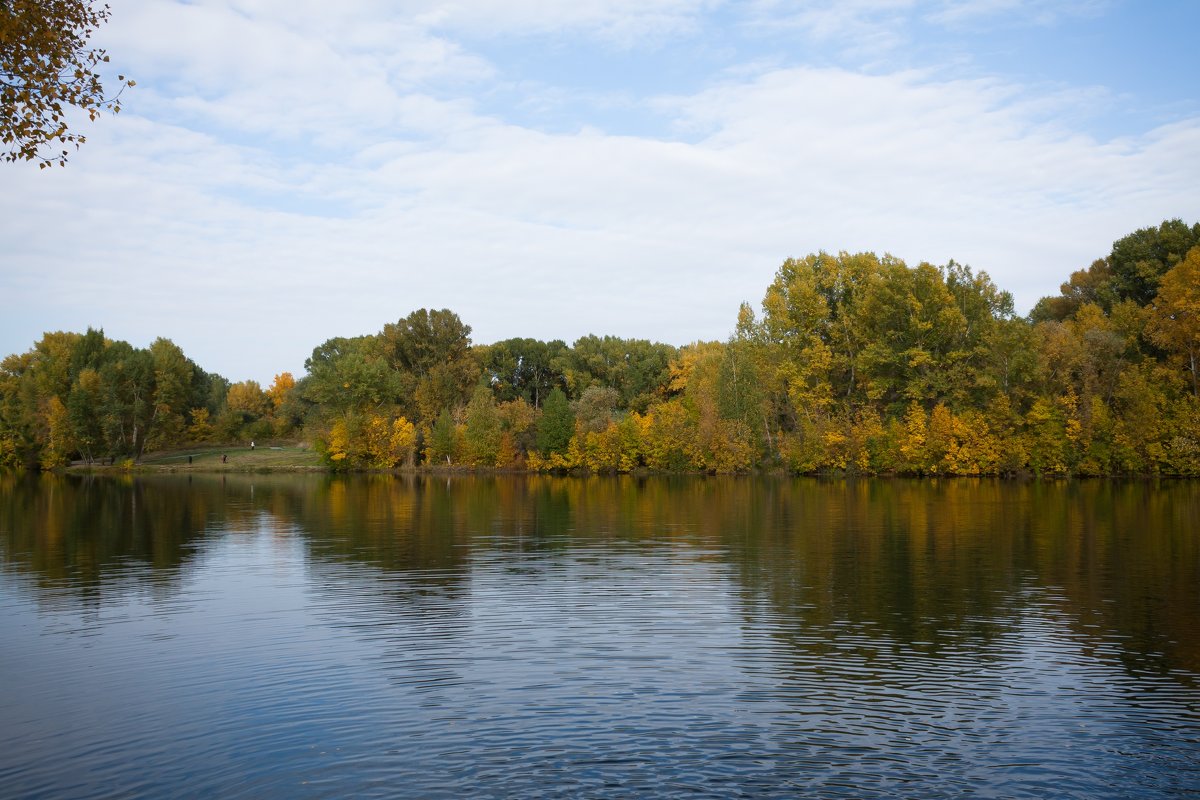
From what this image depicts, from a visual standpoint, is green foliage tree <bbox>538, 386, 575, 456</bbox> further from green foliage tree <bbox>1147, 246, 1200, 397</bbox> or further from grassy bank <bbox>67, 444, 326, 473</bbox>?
green foliage tree <bbox>1147, 246, 1200, 397</bbox>

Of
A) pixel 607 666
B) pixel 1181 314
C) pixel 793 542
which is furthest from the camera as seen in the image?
pixel 1181 314

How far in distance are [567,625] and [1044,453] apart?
6164 centimetres

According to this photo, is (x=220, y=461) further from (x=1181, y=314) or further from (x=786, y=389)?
(x=1181, y=314)

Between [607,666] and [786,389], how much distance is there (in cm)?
7001

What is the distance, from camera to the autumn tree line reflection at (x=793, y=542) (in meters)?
Result: 17.0

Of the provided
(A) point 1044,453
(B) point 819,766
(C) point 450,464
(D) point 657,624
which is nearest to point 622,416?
(C) point 450,464

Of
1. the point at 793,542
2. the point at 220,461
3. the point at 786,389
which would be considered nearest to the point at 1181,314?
the point at 786,389

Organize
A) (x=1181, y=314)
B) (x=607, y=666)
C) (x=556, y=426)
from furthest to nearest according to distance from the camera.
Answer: (x=556, y=426)
(x=1181, y=314)
(x=607, y=666)

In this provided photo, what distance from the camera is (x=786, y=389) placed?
80.8 meters

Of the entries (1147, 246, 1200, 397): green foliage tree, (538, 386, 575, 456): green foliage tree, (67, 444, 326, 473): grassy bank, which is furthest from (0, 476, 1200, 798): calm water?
(67, 444, 326, 473): grassy bank

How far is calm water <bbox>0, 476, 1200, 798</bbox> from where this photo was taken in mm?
9141

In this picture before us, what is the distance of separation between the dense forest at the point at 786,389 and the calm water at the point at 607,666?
134ft

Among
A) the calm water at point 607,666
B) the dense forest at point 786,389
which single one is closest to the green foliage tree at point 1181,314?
the dense forest at point 786,389

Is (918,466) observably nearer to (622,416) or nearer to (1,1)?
(622,416)
